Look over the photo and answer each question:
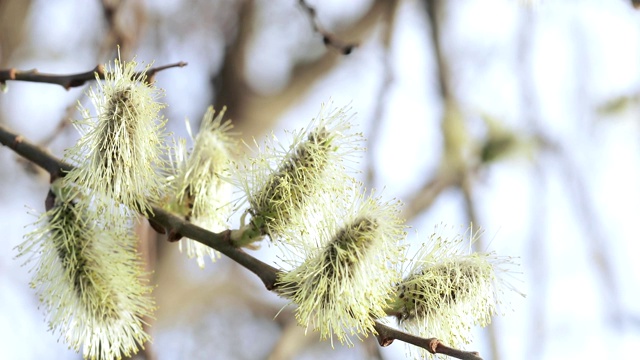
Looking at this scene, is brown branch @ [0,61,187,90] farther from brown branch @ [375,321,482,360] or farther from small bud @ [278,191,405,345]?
brown branch @ [375,321,482,360]

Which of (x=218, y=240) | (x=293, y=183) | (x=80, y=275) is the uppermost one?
(x=293, y=183)

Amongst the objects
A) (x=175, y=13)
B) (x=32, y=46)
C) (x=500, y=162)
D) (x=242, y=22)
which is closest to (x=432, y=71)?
(x=500, y=162)

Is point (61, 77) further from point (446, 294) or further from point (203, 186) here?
point (446, 294)

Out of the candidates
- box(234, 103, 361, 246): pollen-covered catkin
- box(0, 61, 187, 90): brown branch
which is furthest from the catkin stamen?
box(0, 61, 187, 90): brown branch

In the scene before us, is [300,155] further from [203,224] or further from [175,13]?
[175,13]

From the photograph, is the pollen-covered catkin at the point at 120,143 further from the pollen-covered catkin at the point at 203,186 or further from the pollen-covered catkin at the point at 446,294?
the pollen-covered catkin at the point at 446,294

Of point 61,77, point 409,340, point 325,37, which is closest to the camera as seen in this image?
point 409,340

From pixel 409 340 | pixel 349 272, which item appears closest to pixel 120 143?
pixel 349 272
